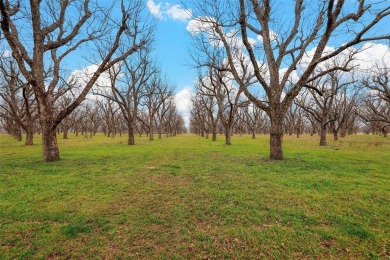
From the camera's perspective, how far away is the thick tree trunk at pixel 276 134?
32.6ft

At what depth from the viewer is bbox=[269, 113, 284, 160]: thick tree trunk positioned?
9930 mm

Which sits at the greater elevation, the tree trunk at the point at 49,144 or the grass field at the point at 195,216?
the tree trunk at the point at 49,144

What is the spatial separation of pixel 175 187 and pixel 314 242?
→ 3.72 metres

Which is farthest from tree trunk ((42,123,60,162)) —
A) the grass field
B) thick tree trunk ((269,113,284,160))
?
thick tree trunk ((269,113,284,160))

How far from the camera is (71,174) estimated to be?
7477 mm

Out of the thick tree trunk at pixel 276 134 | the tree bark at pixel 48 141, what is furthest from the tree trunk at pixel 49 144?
the thick tree trunk at pixel 276 134

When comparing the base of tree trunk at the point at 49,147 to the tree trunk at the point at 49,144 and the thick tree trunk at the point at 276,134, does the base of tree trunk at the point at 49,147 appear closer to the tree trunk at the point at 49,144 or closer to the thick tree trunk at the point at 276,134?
the tree trunk at the point at 49,144

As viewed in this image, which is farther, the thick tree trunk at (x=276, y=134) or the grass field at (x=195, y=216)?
the thick tree trunk at (x=276, y=134)

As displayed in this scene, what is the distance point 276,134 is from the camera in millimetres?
10023

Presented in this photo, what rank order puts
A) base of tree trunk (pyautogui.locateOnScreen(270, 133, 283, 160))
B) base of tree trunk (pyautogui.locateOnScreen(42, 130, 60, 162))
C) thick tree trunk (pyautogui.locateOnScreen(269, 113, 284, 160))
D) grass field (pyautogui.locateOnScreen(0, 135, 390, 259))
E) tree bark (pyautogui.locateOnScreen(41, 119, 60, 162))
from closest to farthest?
grass field (pyautogui.locateOnScreen(0, 135, 390, 259)), tree bark (pyautogui.locateOnScreen(41, 119, 60, 162)), base of tree trunk (pyautogui.locateOnScreen(42, 130, 60, 162)), thick tree trunk (pyautogui.locateOnScreen(269, 113, 284, 160)), base of tree trunk (pyautogui.locateOnScreen(270, 133, 283, 160))

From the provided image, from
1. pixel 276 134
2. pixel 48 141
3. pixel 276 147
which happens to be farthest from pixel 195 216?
pixel 48 141

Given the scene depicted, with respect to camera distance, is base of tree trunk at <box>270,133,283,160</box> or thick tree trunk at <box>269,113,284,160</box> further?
base of tree trunk at <box>270,133,283,160</box>

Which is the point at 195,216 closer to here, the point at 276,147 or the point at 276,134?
the point at 276,134

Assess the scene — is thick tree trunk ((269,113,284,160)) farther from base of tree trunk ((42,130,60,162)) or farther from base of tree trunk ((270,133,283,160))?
Answer: base of tree trunk ((42,130,60,162))
